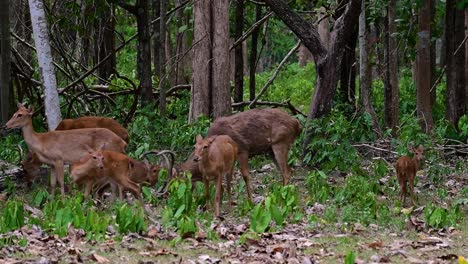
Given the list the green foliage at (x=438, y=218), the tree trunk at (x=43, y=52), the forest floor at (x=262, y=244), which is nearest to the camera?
the forest floor at (x=262, y=244)

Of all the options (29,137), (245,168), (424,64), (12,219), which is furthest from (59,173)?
(424,64)

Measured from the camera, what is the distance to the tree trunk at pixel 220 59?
54.2 feet

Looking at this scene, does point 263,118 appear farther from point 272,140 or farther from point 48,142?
point 48,142

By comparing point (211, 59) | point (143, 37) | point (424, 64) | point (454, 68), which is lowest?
point (454, 68)

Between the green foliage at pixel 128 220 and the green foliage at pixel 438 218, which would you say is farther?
the green foliage at pixel 438 218

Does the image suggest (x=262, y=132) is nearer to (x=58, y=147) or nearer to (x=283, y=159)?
(x=283, y=159)

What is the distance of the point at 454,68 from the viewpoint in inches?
688

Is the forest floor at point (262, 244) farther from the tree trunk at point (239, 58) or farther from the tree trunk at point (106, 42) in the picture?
the tree trunk at point (106, 42)

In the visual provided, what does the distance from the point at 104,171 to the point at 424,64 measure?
653 cm

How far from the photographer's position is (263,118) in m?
13.3

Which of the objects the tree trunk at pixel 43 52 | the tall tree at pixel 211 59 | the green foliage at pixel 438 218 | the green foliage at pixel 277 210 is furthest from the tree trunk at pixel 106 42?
the green foliage at pixel 438 218

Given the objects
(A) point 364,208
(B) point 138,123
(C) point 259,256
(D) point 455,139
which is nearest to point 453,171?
(D) point 455,139

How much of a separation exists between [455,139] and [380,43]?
808 cm

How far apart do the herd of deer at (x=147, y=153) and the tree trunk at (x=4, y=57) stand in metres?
1.26
